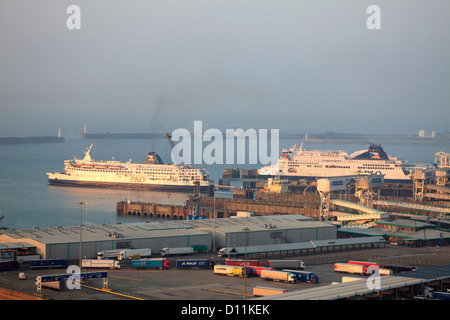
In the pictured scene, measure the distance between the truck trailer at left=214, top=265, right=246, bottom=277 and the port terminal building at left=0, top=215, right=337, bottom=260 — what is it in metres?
1.46

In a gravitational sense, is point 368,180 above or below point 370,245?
above

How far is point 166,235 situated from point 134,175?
34.0m

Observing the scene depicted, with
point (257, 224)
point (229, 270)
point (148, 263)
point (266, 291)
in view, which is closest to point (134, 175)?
point (257, 224)

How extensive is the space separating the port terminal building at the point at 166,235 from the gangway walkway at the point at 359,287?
5607 millimetres

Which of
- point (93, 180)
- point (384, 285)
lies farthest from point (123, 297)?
point (93, 180)

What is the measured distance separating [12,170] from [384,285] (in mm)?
65088

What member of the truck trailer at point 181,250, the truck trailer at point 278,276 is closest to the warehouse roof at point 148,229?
the truck trailer at point 181,250

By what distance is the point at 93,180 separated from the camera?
5838cm

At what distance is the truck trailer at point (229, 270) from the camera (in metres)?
19.1

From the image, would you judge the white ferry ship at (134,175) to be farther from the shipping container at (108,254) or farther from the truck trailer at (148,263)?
the truck trailer at (148,263)

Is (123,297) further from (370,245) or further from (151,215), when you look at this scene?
(151,215)

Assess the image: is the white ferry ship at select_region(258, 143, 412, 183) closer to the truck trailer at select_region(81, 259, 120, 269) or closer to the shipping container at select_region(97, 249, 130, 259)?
the shipping container at select_region(97, 249, 130, 259)

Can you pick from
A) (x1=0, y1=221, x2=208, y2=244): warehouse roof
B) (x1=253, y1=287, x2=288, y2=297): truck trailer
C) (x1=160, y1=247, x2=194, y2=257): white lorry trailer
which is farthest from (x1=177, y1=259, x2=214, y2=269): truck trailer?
(x1=253, y1=287, x2=288, y2=297): truck trailer

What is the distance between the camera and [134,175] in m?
57.2
